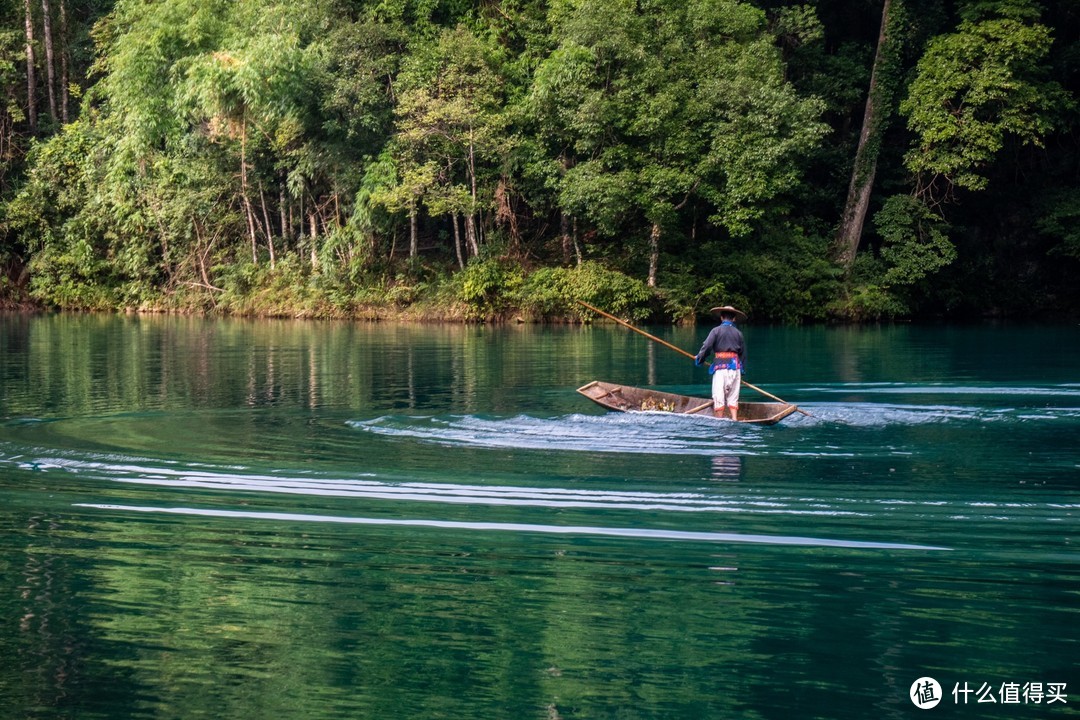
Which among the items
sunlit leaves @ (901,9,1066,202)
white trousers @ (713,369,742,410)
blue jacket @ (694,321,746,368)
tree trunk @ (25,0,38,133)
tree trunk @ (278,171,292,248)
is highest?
tree trunk @ (25,0,38,133)

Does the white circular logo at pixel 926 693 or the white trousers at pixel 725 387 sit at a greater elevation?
the white trousers at pixel 725 387

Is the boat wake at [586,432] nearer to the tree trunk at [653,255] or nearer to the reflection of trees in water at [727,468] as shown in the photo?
the reflection of trees in water at [727,468]

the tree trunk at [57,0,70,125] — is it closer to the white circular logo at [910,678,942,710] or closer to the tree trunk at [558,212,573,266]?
the tree trunk at [558,212,573,266]

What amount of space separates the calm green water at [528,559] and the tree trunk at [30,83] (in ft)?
129

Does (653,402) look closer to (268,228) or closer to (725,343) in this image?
(725,343)

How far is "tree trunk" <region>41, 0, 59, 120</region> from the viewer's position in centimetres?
5078

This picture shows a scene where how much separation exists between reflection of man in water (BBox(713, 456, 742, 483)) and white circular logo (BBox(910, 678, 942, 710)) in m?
5.13

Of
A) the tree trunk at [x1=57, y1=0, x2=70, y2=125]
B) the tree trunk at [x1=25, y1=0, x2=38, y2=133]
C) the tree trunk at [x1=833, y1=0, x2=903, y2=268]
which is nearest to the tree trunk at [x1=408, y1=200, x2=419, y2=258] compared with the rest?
the tree trunk at [x1=833, y1=0, x2=903, y2=268]

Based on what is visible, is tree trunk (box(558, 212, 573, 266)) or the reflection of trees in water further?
tree trunk (box(558, 212, 573, 266))

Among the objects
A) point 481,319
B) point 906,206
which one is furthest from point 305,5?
point 906,206

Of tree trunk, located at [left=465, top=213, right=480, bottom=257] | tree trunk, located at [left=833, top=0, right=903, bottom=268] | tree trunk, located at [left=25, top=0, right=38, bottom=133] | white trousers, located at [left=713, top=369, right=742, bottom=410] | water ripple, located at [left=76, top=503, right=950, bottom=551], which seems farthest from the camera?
tree trunk, located at [left=25, top=0, right=38, bottom=133]

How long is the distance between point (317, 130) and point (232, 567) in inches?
1478

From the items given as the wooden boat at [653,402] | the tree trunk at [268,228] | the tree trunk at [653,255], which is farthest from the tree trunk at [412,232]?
the wooden boat at [653,402]

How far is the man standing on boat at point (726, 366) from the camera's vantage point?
15078 mm
